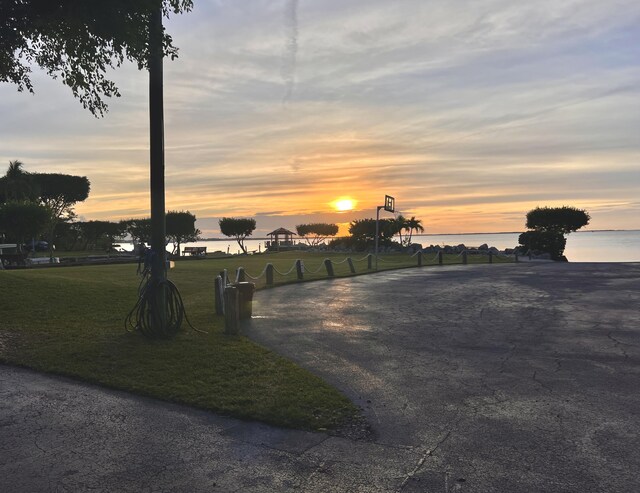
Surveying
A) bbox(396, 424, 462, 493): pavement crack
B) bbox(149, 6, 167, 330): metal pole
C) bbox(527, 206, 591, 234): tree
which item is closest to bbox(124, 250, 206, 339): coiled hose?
bbox(149, 6, 167, 330): metal pole

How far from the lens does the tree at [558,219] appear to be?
59344 mm

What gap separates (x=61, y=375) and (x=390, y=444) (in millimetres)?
4838

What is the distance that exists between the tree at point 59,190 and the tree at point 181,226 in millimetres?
11547

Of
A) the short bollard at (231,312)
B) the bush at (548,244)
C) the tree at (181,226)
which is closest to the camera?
the short bollard at (231,312)

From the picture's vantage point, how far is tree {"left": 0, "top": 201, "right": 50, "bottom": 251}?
41125 mm

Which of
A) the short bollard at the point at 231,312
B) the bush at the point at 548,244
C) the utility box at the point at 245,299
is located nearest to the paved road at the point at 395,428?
the short bollard at the point at 231,312

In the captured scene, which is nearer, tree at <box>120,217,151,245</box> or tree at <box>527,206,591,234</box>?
tree at <box>527,206,591,234</box>

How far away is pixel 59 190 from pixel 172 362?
57.2m

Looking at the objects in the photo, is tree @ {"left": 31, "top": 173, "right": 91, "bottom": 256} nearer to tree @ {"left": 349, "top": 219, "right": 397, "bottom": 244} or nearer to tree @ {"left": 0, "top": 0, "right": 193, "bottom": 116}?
tree @ {"left": 349, "top": 219, "right": 397, "bottom": 244}

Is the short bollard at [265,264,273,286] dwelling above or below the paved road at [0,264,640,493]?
above

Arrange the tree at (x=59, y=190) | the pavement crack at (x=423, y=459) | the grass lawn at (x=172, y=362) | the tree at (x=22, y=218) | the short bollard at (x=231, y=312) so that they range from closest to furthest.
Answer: the pavement crack at (x=423, y=459) → the grass lawn at (x=172, y=362) → the short bollard at (x=231, y=312) → the tree at (x=22, y=218) → the tree at (x=59, y=190)

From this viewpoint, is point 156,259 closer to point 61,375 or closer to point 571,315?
point 61,375

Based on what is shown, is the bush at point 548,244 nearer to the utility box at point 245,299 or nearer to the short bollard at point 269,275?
the short bollard at point 269,275

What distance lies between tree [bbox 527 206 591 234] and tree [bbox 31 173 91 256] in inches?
2256
